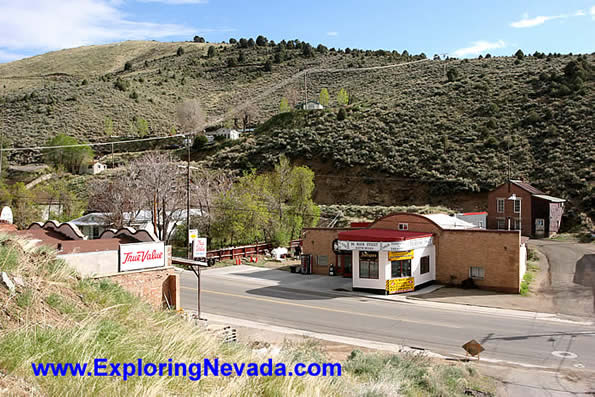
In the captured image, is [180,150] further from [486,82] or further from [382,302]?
[382,302]

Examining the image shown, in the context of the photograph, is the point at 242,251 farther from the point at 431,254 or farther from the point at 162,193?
the point at 431,254

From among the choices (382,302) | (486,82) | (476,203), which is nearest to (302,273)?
(382,302)

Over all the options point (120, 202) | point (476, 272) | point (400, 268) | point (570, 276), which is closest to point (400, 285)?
point (400, 268)

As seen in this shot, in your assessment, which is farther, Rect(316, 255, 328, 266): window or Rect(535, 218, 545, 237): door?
Rect(535, 218, 545, 237): door

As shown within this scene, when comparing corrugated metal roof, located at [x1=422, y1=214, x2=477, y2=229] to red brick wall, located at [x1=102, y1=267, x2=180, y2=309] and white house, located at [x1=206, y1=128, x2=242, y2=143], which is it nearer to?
red brick wall, located at [x1=102, y1=267, x2=180, y2=309]

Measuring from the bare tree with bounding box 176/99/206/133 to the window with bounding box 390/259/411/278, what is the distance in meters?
73.6

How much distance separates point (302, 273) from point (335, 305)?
963cm

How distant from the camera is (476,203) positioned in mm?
55031

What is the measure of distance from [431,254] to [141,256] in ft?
58.3

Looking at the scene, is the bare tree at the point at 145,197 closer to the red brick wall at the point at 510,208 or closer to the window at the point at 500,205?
the red brick wall at the point at 510,208

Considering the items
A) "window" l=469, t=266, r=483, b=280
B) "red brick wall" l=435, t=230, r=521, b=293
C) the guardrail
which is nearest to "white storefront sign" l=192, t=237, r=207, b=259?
the guardrail

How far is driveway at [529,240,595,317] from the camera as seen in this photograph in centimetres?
2416

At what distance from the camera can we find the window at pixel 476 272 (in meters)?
27.9


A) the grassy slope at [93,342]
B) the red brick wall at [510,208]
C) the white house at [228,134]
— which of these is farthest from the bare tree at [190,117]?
the grassy slope at [93,342]
